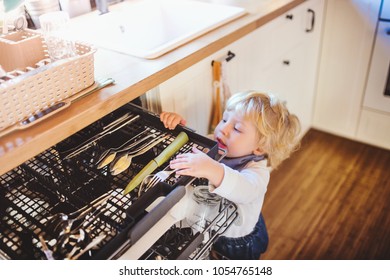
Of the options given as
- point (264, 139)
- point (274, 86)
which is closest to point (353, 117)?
point (274, 86)

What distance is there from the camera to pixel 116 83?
0.96 meters

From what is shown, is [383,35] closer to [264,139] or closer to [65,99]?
[264,139]

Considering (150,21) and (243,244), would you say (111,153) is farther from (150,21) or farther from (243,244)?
(150,21)

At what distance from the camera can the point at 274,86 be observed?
178 centimetres

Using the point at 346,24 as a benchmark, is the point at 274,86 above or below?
below

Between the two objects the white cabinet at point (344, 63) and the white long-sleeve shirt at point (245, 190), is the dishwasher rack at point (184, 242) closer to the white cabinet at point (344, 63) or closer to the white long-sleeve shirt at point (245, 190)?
the white long-sleeve shirt at point (245, 190)

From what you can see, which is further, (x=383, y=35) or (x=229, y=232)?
(x=383, y=35)

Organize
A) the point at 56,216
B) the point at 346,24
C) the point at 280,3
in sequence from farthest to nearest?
the point at 346,24, the point at 280,3, the point at 56,216

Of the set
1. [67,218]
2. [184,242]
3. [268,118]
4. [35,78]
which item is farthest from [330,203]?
[35,78]

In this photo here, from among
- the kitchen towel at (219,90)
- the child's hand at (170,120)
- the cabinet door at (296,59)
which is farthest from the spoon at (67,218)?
the cabinet door at (296,59)

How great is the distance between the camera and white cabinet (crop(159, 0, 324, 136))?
1267 mm

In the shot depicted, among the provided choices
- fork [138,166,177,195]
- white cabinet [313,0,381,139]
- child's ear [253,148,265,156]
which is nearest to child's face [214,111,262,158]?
child's ear [253,148,265,156]

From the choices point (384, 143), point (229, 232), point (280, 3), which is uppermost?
point (280, 3)

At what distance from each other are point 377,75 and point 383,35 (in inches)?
8.1
